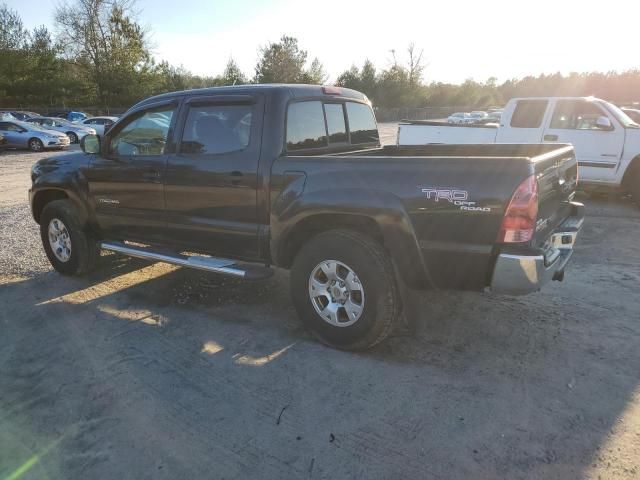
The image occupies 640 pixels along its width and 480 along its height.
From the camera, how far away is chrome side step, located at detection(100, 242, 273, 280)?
401cm

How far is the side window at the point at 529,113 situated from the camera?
31.1 feet

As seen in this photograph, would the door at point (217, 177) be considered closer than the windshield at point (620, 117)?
Yes

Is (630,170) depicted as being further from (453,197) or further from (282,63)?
(282,63)

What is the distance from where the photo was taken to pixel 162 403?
3096 mm

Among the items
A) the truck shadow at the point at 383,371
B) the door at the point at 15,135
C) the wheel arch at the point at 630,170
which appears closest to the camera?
the truck shadow at the point at 383,371

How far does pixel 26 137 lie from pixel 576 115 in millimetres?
22363

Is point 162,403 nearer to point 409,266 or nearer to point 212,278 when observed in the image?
point 409,266

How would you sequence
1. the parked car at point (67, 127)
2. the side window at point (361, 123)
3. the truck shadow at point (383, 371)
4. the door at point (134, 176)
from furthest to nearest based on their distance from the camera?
the parked car at point (67, 127) < the side window at point (361, 123) < the door at point (134, 176) < the truck shadow at point (383, 371)

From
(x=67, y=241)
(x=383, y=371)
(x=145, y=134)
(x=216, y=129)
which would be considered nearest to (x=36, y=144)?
(x=67, y=241)

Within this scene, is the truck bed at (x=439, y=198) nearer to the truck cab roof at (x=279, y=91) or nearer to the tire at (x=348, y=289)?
the tire at (x=348, y=289)

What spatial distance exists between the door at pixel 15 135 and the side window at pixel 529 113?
21.2 m

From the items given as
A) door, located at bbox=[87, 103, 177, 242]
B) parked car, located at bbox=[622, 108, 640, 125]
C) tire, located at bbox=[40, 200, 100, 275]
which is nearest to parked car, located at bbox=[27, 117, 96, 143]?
tire, located at bbox=[40, 200, 100, 275]

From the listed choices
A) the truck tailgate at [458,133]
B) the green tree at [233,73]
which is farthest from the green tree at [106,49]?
the truck tailgate at [458,133]

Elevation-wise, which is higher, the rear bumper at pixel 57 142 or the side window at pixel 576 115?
the side window at pixel 576 115
